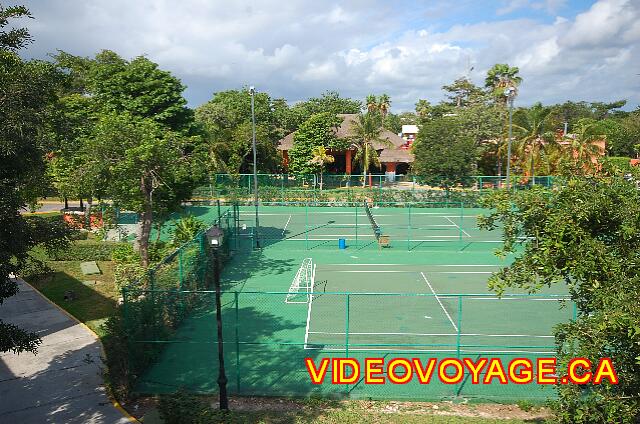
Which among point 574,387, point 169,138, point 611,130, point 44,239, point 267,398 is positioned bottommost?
point 267,398

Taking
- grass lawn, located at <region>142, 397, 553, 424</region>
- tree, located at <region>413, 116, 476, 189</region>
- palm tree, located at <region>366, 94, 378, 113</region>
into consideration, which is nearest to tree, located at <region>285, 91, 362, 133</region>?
palm tree, located at <region>366, 94, 378, 113</region>

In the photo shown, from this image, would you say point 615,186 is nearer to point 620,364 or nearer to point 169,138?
point 620,364

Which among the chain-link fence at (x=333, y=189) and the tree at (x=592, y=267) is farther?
the chain-link fence at (x=333, y=189)

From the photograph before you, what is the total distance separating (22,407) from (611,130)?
74043mm

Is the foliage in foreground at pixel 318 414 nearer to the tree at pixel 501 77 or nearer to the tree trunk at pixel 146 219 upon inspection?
the tree trunk at pixel 146 219

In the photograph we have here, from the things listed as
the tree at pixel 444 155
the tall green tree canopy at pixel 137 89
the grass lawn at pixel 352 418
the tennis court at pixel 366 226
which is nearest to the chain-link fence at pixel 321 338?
the grass lawn at pixel 352 418

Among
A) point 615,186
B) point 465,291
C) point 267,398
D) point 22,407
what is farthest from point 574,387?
point 465,291

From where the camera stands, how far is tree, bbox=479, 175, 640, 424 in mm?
6273

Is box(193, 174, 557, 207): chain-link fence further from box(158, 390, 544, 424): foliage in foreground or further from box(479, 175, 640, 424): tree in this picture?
box(479, 175, 640, 424): tree

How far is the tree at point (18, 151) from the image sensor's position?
24.0 feet

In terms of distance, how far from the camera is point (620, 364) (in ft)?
21.5

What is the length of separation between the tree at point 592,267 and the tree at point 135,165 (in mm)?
12836

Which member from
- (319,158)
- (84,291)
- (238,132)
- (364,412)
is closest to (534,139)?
(319,158)

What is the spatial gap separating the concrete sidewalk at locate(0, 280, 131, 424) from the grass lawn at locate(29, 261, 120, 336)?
570 millimetres
